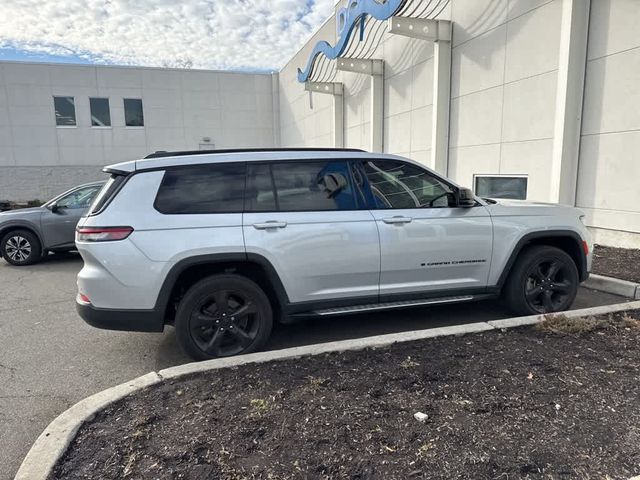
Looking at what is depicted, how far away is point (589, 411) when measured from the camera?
279 cm

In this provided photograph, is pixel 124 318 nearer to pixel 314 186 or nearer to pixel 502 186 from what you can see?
pixel 314 186

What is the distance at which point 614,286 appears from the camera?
5797 mm

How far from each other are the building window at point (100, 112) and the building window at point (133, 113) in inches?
35.7

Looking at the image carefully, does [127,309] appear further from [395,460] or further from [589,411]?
[589,411]

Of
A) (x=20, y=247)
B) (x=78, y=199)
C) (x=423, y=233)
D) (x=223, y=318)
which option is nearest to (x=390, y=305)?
(x=423, y=233)

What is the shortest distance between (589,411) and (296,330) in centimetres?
278

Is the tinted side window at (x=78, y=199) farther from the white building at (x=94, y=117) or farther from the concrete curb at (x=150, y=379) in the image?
the white building at (x=94, y=117)

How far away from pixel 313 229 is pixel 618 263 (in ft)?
17.1

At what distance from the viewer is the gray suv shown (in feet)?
29.3

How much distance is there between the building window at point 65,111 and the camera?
23.7 m

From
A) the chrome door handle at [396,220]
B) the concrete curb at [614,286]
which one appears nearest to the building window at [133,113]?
the chrome door handle at [396,220]

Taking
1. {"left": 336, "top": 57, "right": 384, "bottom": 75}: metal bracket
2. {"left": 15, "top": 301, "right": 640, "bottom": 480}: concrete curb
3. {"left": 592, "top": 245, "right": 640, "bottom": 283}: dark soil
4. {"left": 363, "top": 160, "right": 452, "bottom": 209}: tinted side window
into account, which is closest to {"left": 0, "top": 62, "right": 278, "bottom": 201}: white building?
{"left": 336, "top": 57, "right": 384, "bottom": 75}: metal bracket

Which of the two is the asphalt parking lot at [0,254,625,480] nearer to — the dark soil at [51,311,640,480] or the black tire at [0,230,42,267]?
the dark soil at [51,311,640,480]

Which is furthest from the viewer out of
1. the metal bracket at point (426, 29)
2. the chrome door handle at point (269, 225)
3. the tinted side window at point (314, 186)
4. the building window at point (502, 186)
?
the metal bracket at point (426, 29)
